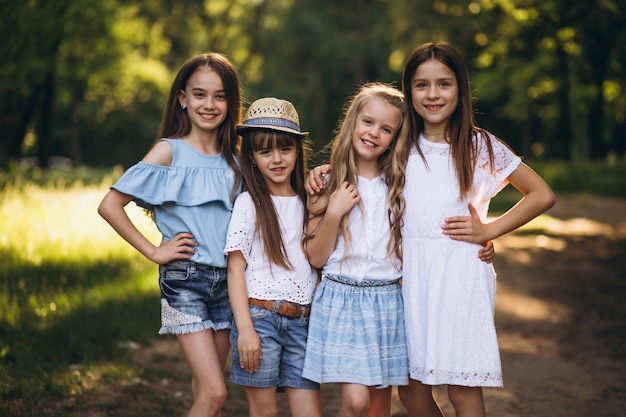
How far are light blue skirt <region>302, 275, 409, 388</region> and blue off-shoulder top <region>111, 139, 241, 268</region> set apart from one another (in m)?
0.58

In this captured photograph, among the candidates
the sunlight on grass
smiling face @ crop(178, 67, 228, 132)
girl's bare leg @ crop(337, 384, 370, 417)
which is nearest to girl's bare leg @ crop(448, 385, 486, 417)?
girl's bare leg @ crop(337, 384, 370, 417)

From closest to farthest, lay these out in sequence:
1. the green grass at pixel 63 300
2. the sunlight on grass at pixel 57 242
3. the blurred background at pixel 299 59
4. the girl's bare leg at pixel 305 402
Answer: the girl's bare leg at pixel 305 402, the green grass at pixel 63 300, the sunlight on grass at pixel 57 242, the blurred background at pixel 299 59

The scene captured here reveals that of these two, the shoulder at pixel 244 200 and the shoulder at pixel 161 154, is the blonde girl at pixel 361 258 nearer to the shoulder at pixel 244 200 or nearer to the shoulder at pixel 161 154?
the shoulder at pixel 244 200

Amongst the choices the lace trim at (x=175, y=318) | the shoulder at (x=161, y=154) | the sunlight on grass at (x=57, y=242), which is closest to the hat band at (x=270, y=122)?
the shoulder at (x=161, y=154)

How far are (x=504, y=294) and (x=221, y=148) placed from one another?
595cm

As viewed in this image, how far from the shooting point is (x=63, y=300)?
251 inches

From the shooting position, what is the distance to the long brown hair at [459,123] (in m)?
3.50

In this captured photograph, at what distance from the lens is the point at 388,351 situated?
3385 mm

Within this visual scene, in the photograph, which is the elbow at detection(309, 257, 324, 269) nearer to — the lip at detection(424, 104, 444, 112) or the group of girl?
the group of girl

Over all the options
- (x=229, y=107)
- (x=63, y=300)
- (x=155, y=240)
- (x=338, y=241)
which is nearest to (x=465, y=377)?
(x=338, y=241)

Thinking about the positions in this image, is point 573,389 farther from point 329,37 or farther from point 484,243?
point 329,37

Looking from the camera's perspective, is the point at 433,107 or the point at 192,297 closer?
the point at 192,297

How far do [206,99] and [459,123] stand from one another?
4.42ft

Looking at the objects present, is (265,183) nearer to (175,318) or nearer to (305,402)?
(175,318)
